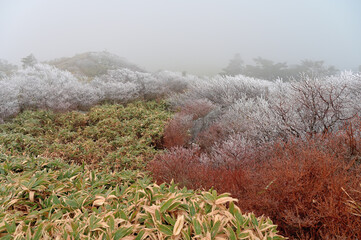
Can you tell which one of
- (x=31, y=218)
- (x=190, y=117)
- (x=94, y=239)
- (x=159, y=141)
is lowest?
(x=159, y=141)

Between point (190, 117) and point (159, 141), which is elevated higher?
point (190, 117)

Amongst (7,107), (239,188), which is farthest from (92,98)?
(239,188)

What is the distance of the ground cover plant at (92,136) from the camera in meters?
5.21

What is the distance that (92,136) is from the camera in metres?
6.48

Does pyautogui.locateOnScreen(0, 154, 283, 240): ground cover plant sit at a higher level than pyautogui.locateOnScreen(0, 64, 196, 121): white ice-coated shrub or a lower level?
higher

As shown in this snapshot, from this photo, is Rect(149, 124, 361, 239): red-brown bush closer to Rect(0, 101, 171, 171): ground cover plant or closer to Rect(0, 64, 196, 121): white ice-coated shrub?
Rect(0, 101, 171, 171): ground cover plant

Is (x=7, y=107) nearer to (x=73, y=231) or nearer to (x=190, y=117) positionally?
(x=190, y=117)

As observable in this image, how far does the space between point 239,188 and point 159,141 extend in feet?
12.4

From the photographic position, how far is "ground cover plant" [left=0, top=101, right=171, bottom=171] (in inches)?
205

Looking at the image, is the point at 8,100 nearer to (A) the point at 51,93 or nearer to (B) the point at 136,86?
(A) the point at 51,93

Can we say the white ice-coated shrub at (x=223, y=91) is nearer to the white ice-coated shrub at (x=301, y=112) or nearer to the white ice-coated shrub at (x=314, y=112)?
the white ice-coated shrub at (x=301, y=112)

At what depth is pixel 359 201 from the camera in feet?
6.91

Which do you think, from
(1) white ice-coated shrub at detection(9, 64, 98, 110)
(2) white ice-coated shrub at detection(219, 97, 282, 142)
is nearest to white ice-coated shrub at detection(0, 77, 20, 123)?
(1) white ice-coated shrub at detection(9, 64, 98, 110)

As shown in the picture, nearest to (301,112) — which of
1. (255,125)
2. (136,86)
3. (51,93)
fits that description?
(255,125)
